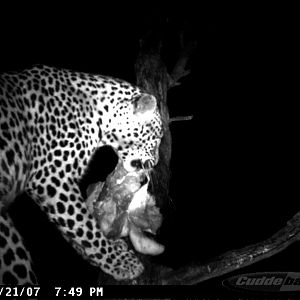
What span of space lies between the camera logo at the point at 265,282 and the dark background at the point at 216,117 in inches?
222

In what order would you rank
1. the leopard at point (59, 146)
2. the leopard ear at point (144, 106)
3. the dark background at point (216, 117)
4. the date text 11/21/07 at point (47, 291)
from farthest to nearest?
the dark background at point (216, 117) → the leopard ear at point (144, 106) → the leopard at point (59, 146) → the date text 11/21/07 at point (47, 291)

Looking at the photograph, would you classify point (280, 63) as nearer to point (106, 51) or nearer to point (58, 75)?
point (106, 51)

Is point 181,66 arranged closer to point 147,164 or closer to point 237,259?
point 147,164

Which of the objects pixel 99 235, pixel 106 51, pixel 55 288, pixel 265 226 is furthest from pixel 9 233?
pixel 265 226

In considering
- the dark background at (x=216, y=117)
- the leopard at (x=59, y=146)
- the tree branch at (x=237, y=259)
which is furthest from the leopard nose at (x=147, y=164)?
the dark background at (x=216, y=117)

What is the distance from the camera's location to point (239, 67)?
54.1ft

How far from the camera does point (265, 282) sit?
2615 millimetres

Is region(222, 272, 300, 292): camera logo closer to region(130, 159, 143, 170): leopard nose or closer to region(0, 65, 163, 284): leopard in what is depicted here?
region(0, 65, 163, 284): leopard

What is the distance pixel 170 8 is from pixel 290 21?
777 centimetres

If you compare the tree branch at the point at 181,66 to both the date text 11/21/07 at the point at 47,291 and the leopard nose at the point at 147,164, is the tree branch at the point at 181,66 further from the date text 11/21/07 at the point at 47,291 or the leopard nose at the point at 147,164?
the date text 11/21/07 at the point at 47,291

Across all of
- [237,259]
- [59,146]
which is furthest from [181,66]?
[237,259]

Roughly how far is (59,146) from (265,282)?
6.00 ft

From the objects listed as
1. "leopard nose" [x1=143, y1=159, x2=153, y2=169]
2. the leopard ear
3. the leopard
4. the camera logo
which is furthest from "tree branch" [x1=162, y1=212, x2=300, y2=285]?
the leopard ear

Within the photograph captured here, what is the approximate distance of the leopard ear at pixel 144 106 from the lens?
3.09m
